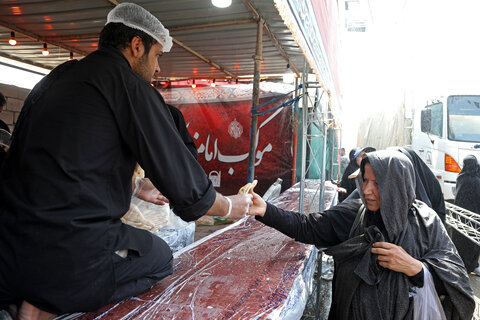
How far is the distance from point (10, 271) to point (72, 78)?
0.64 m

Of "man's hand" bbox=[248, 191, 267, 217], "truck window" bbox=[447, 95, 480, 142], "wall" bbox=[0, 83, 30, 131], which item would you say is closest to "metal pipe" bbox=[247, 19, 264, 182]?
"man's hand" bbox=[248, 191, 267, 217]

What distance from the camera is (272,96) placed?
341 inches

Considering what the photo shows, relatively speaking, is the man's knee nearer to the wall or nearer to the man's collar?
the man's collar

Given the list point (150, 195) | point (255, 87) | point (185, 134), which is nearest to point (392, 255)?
point (150, 195)

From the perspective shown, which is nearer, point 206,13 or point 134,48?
point 134,48

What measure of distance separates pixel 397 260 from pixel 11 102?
7.24m

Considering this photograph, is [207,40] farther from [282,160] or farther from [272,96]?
[282,160]

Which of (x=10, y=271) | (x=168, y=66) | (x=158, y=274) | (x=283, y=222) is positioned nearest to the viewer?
(x=10, y=271)

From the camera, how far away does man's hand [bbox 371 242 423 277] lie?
173cm

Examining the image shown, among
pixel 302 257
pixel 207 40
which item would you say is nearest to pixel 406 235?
pixel 302 257

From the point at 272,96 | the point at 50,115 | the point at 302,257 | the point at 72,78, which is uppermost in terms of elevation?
the point at 272,96

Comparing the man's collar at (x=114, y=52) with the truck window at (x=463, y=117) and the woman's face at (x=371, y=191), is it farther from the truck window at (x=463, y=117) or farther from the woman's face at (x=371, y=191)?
the truck window at (x=463, y=117)

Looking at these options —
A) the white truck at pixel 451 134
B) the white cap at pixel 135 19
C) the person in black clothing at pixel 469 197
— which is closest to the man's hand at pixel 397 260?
the white cap at pixel 135 19

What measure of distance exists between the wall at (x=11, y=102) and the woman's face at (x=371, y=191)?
6.58 metres
